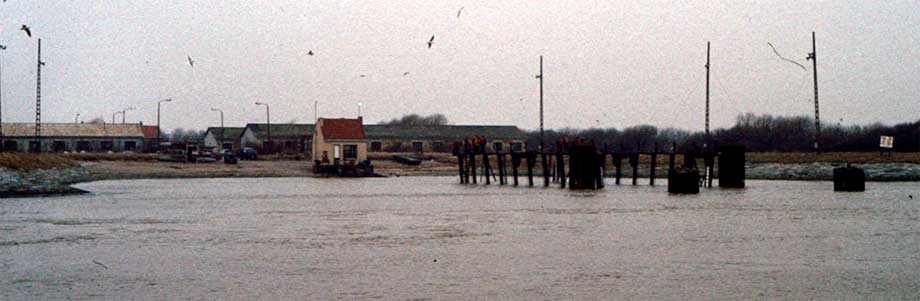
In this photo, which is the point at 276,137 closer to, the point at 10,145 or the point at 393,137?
the point at 393,137

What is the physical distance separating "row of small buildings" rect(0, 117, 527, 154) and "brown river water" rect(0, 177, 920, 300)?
89.8m

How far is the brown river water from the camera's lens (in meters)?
16.3

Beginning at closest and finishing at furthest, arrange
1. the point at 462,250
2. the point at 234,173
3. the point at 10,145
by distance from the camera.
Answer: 1. the point at 462,250
2. the point at 234,173
3. the point at 10,145

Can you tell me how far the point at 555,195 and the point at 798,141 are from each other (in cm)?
6629

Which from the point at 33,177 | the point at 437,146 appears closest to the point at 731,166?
the point at 33,177

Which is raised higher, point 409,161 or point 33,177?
point 409,161

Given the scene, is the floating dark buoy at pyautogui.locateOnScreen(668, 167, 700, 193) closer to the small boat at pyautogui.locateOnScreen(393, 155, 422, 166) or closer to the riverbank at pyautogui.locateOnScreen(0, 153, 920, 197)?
the riverbank at pyautogui.locateOnScreen(0, 153, 920, 197)

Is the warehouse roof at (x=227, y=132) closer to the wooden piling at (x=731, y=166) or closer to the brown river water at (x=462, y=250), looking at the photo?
the wooden piling at (x=731, y=166)

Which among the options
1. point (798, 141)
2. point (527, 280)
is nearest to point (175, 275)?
point (527, 280)

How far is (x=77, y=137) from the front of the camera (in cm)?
12800

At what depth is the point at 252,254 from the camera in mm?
21156

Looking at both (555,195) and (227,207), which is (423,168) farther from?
(227,207)

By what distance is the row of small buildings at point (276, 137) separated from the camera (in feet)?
412

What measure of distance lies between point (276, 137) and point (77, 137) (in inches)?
883
